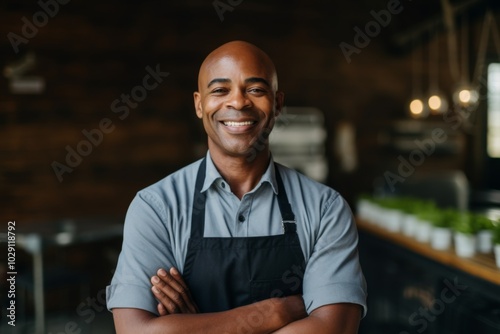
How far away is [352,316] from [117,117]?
4.17m

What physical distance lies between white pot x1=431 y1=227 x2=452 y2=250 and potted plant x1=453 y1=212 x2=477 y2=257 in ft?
0.40

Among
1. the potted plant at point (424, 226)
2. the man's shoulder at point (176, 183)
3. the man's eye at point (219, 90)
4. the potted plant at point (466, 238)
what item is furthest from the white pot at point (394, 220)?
the man's eye at point (219, 90)

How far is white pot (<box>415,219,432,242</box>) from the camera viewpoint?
361 cm

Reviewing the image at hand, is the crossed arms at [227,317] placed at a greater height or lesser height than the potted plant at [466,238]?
greater

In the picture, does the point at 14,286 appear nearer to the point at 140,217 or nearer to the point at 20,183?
the point at 20,183

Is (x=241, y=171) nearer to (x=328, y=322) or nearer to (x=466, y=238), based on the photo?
(x=328, y=322)

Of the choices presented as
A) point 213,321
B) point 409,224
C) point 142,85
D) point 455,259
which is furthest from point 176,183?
point 142,85

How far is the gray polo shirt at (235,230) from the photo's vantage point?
1.61 meters

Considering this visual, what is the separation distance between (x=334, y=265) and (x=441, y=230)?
2028 mm

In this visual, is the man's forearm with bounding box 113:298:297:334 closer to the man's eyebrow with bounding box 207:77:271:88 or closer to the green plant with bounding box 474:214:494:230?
the man's eyebrow with bounding box 207:77:271:88

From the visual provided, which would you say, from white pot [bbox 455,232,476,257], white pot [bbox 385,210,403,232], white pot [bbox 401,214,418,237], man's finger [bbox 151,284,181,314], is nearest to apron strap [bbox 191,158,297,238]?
man's finger [bbox 151,284,181,314]

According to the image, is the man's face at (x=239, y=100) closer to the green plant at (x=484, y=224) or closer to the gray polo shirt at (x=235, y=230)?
the gray polo shirt at (x=235, y=230)

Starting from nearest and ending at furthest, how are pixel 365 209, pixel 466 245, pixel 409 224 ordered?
pixel 466 245 < pixel 409 224 < pixel 365 209

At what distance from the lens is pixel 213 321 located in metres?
1.52
